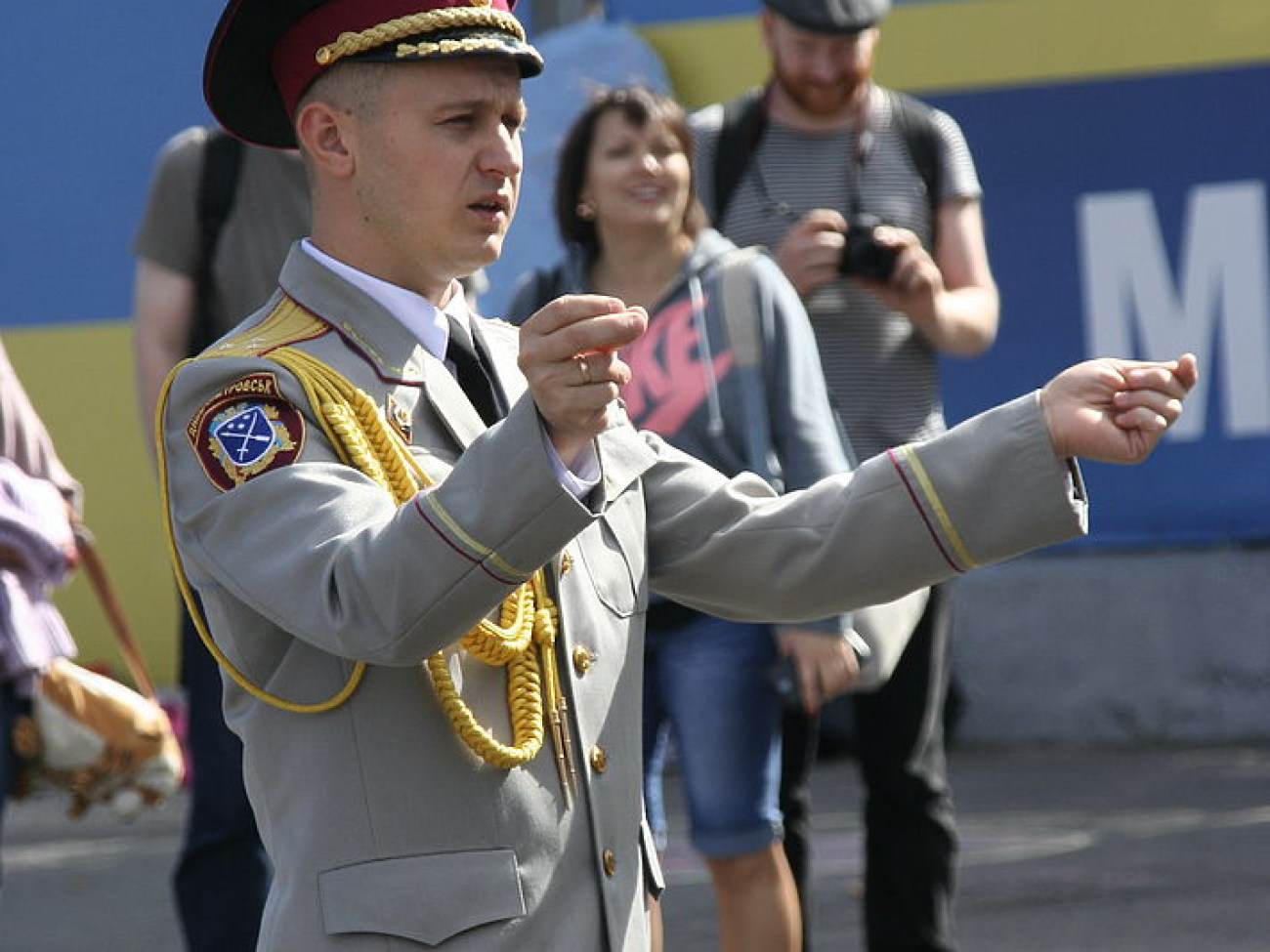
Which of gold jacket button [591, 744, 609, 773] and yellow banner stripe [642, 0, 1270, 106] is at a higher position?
yellow banner stripe [642, 0, 1270, 106]

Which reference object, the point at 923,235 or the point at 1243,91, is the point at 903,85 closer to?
the point at 1243,91

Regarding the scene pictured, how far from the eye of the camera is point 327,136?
2.71m

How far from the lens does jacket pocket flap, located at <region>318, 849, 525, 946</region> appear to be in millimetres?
2508

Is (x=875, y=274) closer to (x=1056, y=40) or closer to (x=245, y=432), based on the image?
(x=245, y=432)

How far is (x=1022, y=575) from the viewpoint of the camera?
929 centimetres

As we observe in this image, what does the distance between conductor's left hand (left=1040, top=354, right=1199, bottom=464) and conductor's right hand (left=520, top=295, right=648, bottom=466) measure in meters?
0.49

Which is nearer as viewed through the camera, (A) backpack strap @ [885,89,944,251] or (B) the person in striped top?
(B) the person in striped top

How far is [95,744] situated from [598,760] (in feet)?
7.79

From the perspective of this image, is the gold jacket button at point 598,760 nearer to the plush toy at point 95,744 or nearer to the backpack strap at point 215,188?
the plush toy at point 95,744

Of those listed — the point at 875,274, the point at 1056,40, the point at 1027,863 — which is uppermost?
the point at 1056,40

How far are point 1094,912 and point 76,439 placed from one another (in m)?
5.50

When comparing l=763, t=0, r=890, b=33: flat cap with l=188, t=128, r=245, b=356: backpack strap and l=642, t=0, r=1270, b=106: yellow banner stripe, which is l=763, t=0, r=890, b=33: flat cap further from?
l=642, t=0, r=1270, b=106: yellow banner stripe

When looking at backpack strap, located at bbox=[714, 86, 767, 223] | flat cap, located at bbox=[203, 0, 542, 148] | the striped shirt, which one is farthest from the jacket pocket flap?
backpack strap, located at bbox=[714, 86, 767, 223]

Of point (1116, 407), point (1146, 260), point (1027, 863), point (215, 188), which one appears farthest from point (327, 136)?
point (1146, 260)
